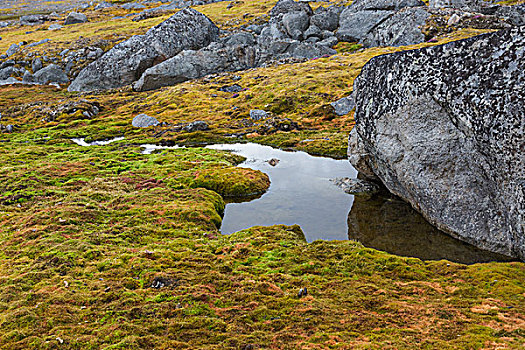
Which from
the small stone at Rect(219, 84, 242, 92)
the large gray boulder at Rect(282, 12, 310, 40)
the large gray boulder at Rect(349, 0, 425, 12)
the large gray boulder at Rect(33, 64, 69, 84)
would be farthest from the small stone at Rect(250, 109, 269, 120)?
the large gray boulder at Rect(33, 64, 69, 84)

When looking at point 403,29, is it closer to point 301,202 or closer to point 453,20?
point 453,20

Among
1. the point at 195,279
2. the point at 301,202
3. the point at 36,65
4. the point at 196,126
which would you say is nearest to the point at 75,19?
the point at 36,65

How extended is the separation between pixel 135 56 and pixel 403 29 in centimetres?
5122

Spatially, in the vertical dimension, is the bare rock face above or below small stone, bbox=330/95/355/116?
above

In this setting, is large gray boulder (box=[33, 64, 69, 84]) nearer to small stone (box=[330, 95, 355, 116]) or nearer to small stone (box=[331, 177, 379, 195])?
small stone (box=[330, 95, 355, 116])

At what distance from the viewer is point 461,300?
11.7 meters

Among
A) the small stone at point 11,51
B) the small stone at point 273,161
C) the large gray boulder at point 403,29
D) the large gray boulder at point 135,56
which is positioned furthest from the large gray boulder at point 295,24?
the small stone at point 11,51

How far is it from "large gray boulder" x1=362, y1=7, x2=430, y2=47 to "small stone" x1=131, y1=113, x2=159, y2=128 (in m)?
44.5

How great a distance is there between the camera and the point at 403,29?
66.9 m

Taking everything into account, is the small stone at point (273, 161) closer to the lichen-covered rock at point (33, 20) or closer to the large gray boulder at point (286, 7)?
the large gray boulder at point (286, 7)

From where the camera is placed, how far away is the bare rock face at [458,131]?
14.2m

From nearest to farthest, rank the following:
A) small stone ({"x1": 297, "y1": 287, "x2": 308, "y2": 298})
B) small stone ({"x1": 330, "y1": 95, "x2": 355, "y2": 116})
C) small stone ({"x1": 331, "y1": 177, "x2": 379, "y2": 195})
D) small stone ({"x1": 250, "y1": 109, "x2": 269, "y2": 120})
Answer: small stone ({"x1": 297, "y1": 287, "x2": 308, "y2": 298}) < small stone ({"x1": 331, "y1": 177, "x2": 379, "y2": 195}) < small stone ({"x1": 330, "y1": 95, "x2": 355, "y2": 116}) < small stone ({"x1": 250, "y1": 109, "x2": 269, "y2": 120})

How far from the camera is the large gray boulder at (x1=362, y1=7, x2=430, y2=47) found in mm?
65250

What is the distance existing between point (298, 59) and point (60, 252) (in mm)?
63639
